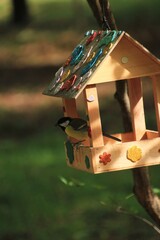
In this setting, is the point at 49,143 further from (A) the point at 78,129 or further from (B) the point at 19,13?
(B) the point at 19,13

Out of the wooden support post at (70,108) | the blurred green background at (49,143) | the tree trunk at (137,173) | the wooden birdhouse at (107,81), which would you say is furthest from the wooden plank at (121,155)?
the blurred green background at (49,143)

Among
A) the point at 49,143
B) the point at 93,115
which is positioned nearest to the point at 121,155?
the point at 93,115

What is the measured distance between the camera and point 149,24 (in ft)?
74.6

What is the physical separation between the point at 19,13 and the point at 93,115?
62.9 ft

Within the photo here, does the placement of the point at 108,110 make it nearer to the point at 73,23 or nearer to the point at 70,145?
the point at 73,23

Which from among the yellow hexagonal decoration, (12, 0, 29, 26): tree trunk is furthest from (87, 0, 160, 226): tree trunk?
(12, 0, 29, 26): tree trunk

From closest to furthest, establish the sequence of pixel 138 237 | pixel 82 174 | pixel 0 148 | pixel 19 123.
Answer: pixel 138 237
pixel 82 174
pixel 0 148
pixel 19 123

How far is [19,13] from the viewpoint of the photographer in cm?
2383

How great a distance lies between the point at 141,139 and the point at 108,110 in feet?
37.8

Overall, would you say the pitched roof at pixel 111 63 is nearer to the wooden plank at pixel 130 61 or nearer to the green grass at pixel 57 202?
the wooden plank at pixel 130 61

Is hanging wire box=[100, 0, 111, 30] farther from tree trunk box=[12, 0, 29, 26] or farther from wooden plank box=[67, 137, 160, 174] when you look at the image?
tree trunk box=[12, 0, 29, 26]

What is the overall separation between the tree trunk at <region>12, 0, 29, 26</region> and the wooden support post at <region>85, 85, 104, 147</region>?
18.8 meters

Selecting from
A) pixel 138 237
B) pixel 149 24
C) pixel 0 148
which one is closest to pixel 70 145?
pixel 138 237

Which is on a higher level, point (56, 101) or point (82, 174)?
point (56, 101)
